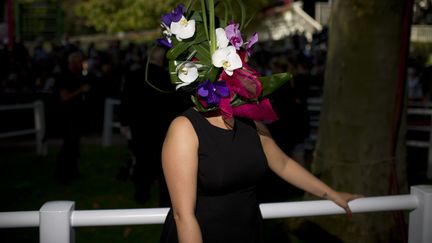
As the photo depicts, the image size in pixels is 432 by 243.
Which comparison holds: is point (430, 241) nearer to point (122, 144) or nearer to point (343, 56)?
point (343, 56)

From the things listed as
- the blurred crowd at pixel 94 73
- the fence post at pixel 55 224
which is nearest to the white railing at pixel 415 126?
the blurred crowd at pixel 94 73

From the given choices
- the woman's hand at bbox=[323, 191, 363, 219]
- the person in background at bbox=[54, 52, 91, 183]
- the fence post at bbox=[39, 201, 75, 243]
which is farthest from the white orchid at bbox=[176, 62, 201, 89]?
the person in background at bbox=[54, 52, 91, 183]

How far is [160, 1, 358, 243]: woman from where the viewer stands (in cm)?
222

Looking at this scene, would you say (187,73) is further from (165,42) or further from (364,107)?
(364,107)

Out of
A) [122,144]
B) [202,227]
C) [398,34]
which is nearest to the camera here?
[202,227]

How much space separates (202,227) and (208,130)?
1.26 feet

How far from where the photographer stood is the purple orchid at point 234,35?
2.38 metres

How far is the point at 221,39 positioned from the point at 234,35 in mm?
80

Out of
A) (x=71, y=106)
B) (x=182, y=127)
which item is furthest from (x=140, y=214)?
(x=71, y=106)

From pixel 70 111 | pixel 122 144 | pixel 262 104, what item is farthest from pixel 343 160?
pixel 122 144

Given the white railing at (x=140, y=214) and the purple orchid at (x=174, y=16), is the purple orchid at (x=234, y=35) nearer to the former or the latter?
the purple orchid at (x=174, y=16)

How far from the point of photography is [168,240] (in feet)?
7.87

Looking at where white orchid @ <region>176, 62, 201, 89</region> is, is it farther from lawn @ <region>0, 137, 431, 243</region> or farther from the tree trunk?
lawn @ <region>0, 137, 431, 243</region>

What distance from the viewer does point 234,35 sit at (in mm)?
2398
